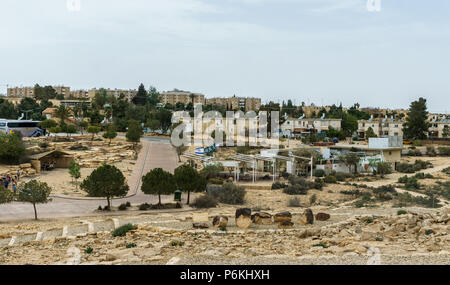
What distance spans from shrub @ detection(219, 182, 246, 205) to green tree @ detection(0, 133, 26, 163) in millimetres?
16172

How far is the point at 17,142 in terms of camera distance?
32.6 meters

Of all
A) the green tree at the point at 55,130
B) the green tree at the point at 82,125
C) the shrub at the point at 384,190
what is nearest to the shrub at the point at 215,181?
the shrub at the point at 384,190

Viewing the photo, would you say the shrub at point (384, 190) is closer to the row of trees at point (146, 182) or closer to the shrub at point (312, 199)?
the shrub at point (312, 199)

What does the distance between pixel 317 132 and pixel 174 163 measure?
37.2 meters

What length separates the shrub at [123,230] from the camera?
15.2m

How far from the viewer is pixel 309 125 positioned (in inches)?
2901

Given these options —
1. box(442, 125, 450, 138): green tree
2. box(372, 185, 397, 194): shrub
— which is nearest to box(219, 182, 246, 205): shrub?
box(372, 185, 397, 194): shrub

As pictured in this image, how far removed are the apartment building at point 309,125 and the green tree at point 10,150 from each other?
4695cm

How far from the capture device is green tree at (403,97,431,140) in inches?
2566

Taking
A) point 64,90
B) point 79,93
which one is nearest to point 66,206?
point 79,93

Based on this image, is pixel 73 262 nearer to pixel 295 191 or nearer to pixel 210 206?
pixel 210 206

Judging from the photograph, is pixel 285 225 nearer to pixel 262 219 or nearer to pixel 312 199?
pixel 262 219

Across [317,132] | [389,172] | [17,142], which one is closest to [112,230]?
[17,142]

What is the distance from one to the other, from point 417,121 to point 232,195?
163 ft
